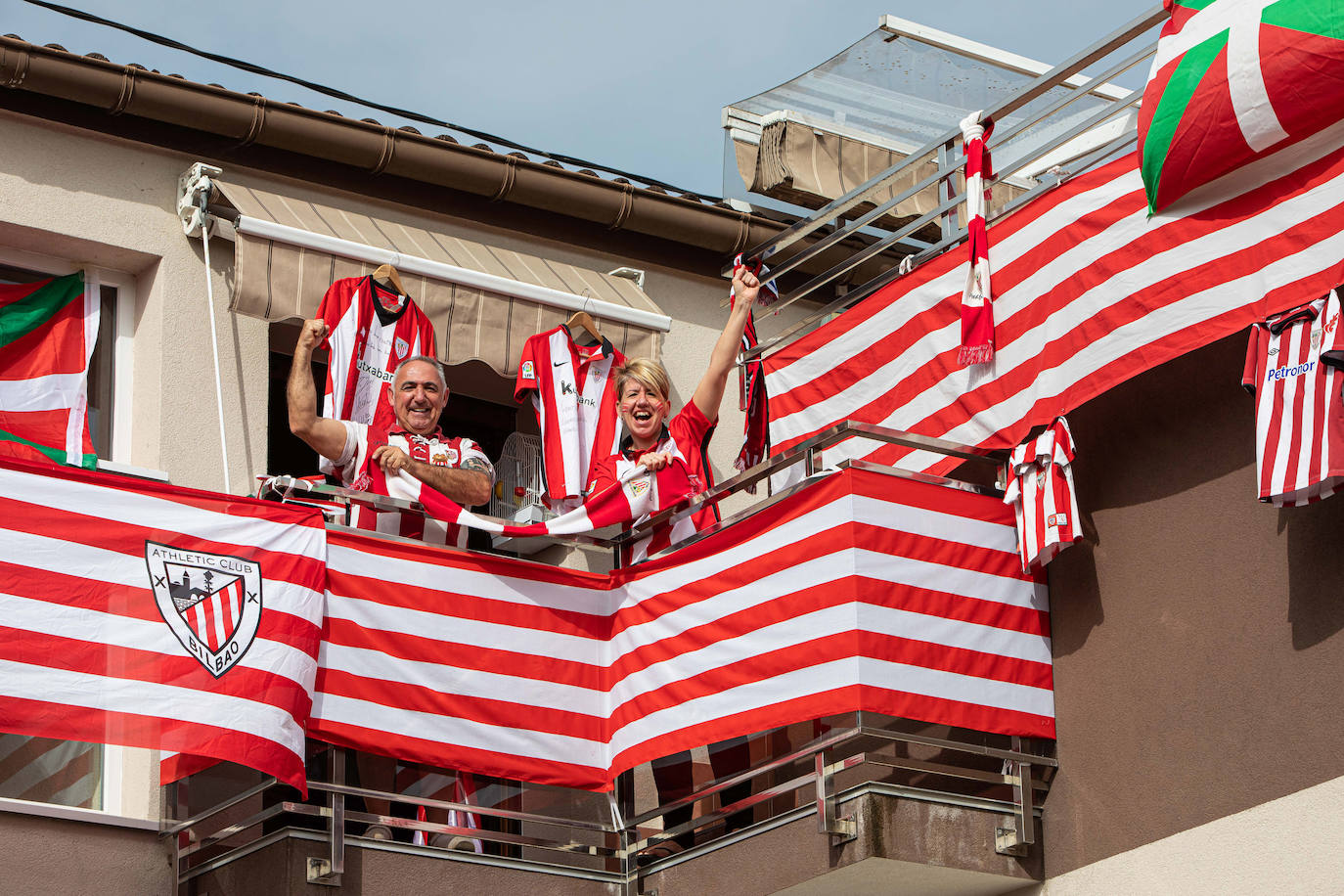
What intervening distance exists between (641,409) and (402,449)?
1.08 meters

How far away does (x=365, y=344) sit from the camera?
9656mm

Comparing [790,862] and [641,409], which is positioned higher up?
[641,409]

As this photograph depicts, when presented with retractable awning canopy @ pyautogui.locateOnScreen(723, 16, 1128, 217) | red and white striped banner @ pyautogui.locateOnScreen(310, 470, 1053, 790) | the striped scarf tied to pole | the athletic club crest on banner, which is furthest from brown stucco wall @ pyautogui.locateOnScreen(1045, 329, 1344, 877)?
retractable awning canopy @ pyautogui.locateOnScreen(723, 16, 1128, 217)

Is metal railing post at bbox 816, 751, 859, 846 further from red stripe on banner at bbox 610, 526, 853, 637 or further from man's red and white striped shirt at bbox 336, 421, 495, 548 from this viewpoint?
man's red and white striped shirt at bbox 336, 421, 495, 548

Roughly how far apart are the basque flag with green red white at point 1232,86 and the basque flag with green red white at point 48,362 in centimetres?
497

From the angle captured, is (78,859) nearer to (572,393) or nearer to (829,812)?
(829,812)

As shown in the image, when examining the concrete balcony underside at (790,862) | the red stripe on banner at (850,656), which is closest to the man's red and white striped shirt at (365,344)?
the red stripe on banner at (850,656)

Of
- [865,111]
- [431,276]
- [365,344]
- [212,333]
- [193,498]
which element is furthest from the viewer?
[865,111]

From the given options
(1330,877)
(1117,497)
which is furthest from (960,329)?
(1330,877)

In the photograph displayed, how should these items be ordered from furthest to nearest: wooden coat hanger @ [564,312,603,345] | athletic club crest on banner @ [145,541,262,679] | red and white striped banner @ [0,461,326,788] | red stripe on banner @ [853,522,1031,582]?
wooden coat hanger @ [564,312,603,345] < red stripe on banner @ [853,522,1031,582] < athletic club crest on banner @ [145,541,262,679] < red and white striped banner @ [0,461,326,788]

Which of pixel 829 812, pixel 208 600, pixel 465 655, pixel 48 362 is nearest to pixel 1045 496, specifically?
pixel 829 812

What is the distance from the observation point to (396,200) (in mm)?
10672

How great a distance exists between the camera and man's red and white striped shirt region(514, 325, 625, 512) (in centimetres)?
996

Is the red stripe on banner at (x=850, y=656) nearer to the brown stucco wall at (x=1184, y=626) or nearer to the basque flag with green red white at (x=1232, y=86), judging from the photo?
the brown stucco wall at (x=1184, y=626)
